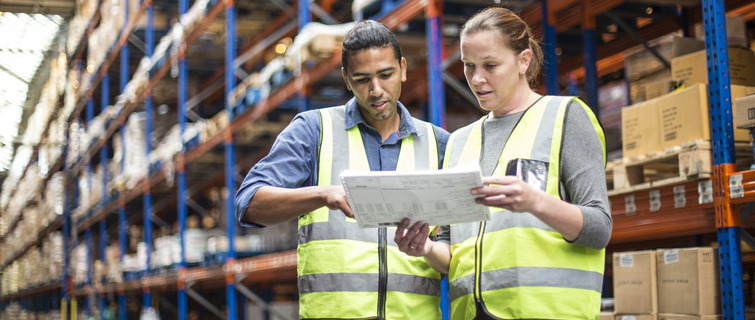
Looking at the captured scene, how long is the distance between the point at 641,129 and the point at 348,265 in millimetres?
2403

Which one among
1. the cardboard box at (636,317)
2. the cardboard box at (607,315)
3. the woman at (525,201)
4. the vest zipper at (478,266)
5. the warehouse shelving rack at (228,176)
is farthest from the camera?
the warehouse shelving rack at (228,176)

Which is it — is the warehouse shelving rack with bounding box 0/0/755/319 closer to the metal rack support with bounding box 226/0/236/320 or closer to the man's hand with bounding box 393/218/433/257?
the metal rack support with bounding box 226/0/236/320

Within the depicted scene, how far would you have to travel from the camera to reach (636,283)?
4.16 metres

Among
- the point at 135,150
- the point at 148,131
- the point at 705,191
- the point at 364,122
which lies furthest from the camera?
the point at 135,150

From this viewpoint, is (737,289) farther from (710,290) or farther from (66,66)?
(66,66)

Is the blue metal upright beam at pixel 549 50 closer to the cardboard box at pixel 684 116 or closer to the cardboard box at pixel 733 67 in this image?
the cardboard box at pixel 733 67

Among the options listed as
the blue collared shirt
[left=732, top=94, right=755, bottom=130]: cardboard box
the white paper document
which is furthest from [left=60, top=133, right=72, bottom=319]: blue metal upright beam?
the white paper document

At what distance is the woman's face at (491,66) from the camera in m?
2.03

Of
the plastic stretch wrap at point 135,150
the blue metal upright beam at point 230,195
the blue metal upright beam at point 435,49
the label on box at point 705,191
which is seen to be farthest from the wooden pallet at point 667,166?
the plastic stretch wrap at point 135,150

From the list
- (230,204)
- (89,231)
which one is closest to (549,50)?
(230,204)

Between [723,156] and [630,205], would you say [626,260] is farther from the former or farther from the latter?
[723,156]

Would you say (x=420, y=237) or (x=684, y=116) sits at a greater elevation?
(x=684, y=116)

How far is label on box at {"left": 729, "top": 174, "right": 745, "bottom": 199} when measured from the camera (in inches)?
136

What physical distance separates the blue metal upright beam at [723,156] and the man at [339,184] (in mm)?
1779
